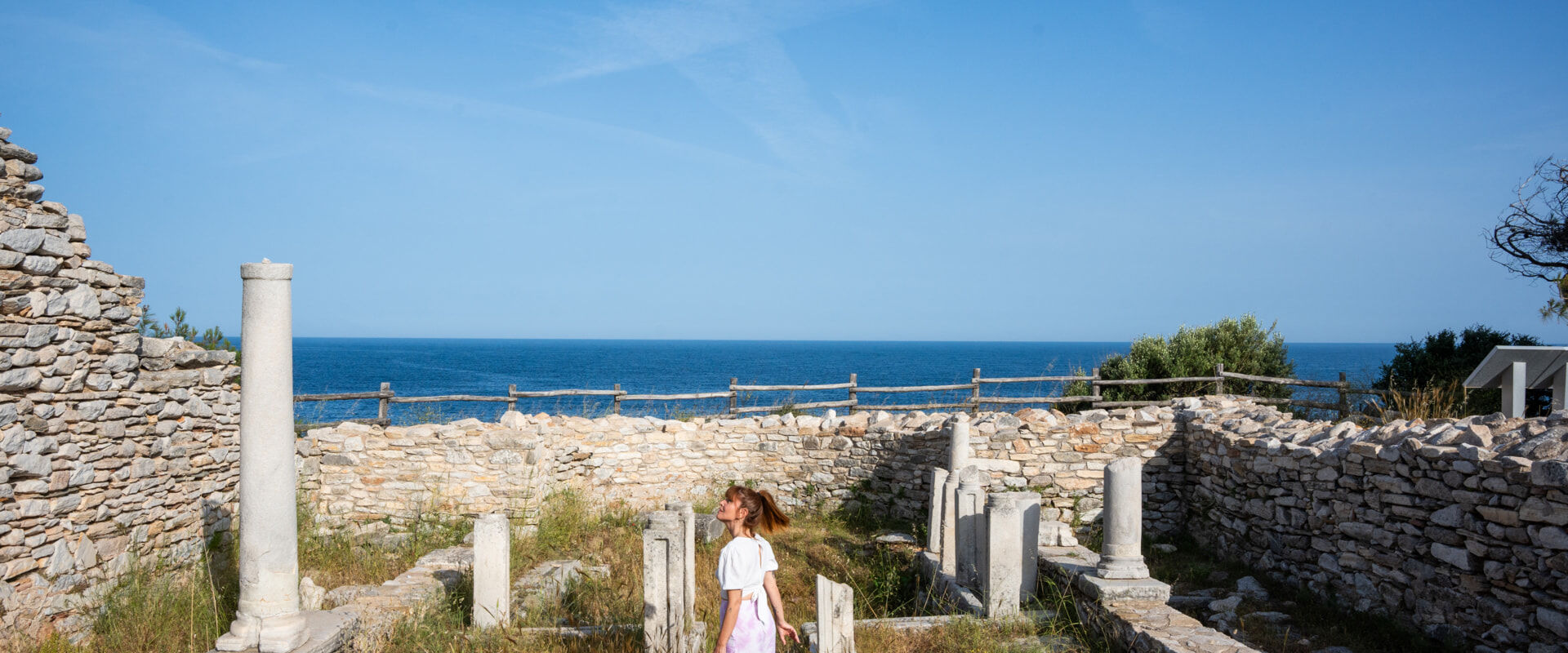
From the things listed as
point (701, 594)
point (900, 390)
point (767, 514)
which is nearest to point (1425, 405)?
point (900, 390)

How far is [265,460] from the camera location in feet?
16.7

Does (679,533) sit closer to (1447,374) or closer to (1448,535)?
(1448,535)

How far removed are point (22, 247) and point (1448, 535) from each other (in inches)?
432

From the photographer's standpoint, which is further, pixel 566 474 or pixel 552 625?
pixel 566 474

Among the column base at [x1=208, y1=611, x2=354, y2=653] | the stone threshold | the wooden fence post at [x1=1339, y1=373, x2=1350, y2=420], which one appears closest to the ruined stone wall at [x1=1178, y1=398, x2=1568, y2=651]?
the stone threshold

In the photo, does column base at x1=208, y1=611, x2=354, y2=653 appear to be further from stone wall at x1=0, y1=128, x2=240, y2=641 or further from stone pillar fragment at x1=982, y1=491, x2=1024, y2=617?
stone pillar fragment at x1=982, y1=491, x2=1024, y2=617

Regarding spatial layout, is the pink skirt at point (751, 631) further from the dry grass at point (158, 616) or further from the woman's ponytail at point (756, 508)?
the dry grass at point (158, 616)

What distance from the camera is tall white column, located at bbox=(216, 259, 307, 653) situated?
5020mm

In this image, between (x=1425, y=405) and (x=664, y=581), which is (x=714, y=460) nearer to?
→ (x=664, y=581)

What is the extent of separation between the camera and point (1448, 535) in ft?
21.5

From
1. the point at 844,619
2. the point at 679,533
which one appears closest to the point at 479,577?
the point at 679,533

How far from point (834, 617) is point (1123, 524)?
2.89m

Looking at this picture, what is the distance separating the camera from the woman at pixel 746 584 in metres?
4.56

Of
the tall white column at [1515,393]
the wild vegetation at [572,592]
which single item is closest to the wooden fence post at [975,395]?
the wild vegetation at [572,592]
